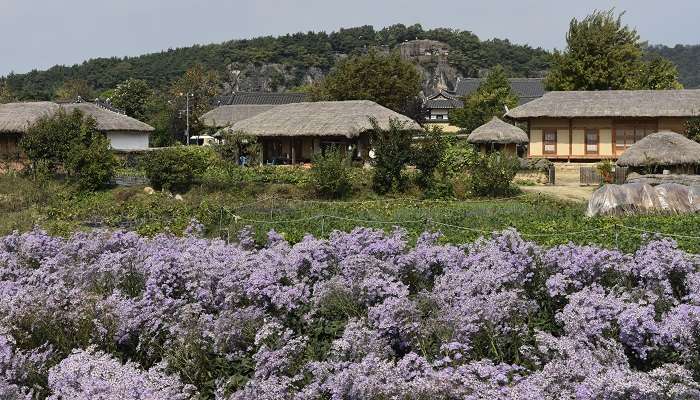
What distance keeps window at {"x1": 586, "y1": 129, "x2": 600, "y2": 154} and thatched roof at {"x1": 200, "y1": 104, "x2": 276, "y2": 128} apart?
2176cm

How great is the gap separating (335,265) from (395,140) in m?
15.4

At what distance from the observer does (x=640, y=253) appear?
7.04m

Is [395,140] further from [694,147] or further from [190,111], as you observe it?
[190,111]

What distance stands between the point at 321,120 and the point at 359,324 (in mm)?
26928

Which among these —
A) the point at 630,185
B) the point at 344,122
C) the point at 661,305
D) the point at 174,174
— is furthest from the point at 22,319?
the point at 344,122

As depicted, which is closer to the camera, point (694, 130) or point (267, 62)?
point (694, 130)

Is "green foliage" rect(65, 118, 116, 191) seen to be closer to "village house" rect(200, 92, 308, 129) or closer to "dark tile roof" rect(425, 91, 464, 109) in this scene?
"village house" rect(200, 92, 308, 129)

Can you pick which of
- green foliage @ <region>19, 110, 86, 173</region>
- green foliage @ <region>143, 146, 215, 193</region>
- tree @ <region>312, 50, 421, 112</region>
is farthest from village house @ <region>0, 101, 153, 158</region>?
tree @ <region>312, 50, 421, 112</region>

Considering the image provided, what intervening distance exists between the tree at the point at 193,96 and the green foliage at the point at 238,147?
17.7m

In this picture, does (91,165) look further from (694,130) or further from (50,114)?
(694,130)

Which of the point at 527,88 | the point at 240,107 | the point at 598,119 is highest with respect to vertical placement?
the point at 527,88

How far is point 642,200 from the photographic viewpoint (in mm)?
17281

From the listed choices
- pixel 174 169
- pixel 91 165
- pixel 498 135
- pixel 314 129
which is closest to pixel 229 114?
pixel 314 129

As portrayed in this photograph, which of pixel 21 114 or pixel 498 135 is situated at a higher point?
pixel 21 114
